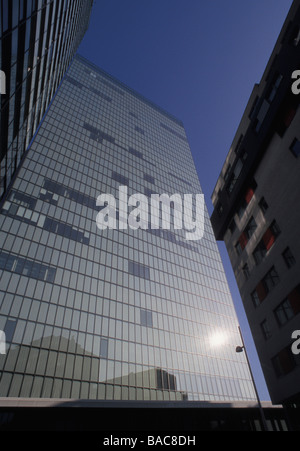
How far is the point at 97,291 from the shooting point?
4253cm

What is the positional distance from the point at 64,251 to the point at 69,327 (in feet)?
39.1

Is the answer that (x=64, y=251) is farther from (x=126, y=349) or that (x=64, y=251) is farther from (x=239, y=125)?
(x=239, y=125)

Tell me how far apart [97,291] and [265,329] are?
25.4 m

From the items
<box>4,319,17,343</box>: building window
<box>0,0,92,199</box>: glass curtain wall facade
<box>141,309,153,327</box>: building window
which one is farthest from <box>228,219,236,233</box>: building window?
<box>4,319,17,343</box>: building window

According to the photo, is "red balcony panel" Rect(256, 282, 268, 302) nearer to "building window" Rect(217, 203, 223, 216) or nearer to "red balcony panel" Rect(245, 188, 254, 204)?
"red balcony panel" Rect(245, 188, 254, 204)

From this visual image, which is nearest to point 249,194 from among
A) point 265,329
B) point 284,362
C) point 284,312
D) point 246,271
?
point 246,271

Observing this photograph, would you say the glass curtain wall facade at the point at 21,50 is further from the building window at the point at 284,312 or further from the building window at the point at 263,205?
the building window at the point at 284,312

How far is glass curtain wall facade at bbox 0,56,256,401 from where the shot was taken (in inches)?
1325

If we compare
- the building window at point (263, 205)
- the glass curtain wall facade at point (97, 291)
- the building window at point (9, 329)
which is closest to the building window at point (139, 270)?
the glass curtain wall facade at point (97, 291)

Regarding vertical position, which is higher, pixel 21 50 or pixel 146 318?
pixel 21 50

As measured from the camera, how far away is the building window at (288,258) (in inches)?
865

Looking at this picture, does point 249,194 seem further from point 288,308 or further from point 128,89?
point 128,89
